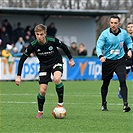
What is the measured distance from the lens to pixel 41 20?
32969mm

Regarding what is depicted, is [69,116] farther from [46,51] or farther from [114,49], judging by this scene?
[114,49]

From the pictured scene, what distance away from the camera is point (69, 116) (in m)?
12.2

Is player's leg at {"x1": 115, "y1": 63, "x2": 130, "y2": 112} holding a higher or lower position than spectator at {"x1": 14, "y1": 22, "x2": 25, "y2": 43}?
higher

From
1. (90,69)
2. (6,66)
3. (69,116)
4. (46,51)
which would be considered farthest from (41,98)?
(90,69)

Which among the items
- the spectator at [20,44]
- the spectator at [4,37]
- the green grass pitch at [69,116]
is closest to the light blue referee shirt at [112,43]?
the green grass pitch at [69,116]

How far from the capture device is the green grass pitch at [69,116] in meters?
A: 10.2

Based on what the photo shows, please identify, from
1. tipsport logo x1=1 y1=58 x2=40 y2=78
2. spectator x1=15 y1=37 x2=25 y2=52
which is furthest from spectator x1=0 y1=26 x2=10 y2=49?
tipsport logo x1=1 y1=58 x2=40 y2=78

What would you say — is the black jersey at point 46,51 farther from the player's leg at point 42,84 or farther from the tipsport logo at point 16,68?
the tipsport logo at point 16,68

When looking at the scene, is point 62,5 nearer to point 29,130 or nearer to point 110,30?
point 110,30

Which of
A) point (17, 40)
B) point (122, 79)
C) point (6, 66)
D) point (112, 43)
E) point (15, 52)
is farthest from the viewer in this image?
point (17, 40)

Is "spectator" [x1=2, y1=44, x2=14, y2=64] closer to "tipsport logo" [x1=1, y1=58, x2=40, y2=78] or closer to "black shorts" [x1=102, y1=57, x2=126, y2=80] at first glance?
"tipsport logo" [x1=1, y1=58, x2=40, y2=78]

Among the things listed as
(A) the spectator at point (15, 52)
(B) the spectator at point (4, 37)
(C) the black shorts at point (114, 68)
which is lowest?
(A) the spectator at point (15, 52)

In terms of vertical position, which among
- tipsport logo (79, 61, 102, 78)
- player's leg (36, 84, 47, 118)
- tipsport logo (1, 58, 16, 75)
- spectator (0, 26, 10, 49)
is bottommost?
tipsport logo (79, 61, 102, 78)

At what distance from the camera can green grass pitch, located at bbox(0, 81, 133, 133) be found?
Result: 1018 cm
